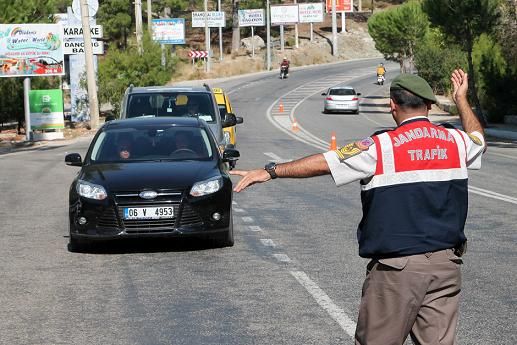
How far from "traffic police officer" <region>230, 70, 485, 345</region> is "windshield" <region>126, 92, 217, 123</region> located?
1501 cm

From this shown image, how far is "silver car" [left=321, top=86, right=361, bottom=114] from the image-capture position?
56719 mm

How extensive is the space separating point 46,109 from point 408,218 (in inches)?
1595

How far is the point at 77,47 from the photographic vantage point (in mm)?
50594

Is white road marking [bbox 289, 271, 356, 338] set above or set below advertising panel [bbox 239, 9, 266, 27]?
below

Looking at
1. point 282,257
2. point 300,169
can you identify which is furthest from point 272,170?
point 282,257

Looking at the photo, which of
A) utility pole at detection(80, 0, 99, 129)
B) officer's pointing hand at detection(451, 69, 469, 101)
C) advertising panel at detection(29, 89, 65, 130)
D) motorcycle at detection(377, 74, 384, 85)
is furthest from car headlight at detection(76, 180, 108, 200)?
motorcycle at detection(377, 74, 384, 85)

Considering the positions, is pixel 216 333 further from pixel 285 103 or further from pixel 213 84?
pixel 213 84

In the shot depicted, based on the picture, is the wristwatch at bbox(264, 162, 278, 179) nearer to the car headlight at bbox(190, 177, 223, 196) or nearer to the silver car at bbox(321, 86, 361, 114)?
the car headlight at bbox(190, 177, 223, 196)

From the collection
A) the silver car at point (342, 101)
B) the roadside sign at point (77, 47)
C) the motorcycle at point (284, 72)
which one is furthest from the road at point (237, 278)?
the motorcycle at point (284, 72)

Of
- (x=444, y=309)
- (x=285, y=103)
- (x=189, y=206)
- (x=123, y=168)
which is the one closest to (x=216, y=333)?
(x=444, y=309)

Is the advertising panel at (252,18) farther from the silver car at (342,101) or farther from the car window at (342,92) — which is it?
the silver car at (342,101)

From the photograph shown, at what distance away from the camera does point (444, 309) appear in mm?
5016

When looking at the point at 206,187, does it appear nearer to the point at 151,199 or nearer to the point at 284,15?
the point at 151,199

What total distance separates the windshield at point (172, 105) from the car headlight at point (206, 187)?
24.9 feet
